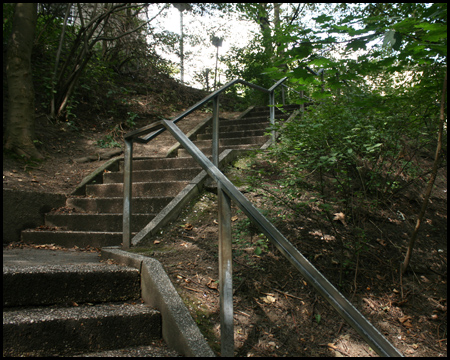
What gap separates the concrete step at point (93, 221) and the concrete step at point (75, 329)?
131cm

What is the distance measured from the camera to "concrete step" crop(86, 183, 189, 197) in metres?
3.54

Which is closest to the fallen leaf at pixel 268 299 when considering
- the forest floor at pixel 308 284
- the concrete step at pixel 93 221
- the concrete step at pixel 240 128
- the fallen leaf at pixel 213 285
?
the forest floor at pixel 308 284

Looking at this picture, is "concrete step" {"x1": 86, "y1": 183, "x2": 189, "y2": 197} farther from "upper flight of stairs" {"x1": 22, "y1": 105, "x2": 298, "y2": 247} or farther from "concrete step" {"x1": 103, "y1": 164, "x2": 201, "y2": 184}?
"concrete step" {"x1": 103, "y1": 164, "x2": 201, "y2": 184}

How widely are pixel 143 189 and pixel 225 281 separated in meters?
2.44

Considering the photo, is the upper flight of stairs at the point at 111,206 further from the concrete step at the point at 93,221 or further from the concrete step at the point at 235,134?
the concrete step at the point at 235,134

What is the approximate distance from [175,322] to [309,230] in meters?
1.63

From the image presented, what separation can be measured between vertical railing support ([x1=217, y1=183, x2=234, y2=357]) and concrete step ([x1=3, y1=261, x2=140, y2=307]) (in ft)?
2.50

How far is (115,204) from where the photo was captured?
3393 millimetres

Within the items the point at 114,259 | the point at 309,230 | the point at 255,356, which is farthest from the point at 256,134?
the point at 255,356

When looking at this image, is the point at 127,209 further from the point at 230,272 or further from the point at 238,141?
the point at 238,141

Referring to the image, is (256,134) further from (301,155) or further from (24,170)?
(24,170)

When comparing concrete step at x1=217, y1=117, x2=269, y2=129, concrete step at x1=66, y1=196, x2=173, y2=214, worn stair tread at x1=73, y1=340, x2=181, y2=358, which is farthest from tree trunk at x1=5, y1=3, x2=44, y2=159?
worn stair tread at x1=73, y1=340, x2=181, y2=358

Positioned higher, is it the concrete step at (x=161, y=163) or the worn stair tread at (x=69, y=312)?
the concrete step at (x=161, y=163)

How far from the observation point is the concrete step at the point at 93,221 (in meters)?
3.01
